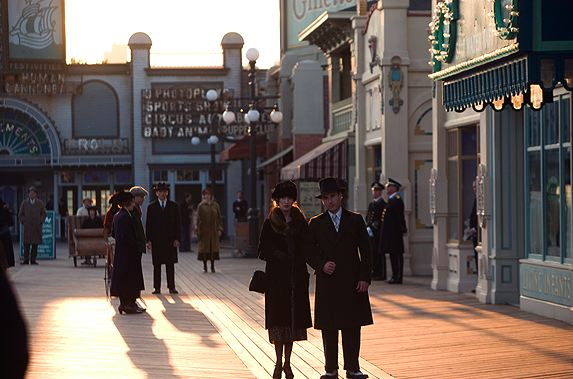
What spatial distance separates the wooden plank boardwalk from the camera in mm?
12133

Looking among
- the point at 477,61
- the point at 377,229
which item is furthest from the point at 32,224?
the point at 477,61

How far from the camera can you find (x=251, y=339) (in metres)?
15.1

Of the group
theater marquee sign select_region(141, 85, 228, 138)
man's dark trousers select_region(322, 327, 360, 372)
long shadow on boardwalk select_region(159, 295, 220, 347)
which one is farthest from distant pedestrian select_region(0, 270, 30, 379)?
theater marquee sign select_region(141, 85, 228, 138)

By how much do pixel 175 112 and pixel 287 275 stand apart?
47.6m

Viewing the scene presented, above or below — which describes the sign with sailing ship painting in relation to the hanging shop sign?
above

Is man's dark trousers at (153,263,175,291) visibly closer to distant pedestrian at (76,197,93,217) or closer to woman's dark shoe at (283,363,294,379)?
woman's dark shoe at (283,363,294,379)

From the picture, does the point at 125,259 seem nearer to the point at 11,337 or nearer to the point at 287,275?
the point at 287,275

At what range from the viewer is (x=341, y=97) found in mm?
34219

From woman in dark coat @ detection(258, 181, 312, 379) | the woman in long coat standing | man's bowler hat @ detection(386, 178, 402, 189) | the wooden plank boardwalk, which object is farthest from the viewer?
the woman in long coat standing

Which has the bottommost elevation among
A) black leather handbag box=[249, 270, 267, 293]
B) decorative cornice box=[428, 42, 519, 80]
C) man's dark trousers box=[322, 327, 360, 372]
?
man's dark trousers box=[322, 327, 360, 372]

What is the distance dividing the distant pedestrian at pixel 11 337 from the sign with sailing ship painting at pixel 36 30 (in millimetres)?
55829

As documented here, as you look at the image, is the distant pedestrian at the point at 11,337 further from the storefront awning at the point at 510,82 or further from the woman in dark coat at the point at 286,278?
the storefront awning at the point at 510,82

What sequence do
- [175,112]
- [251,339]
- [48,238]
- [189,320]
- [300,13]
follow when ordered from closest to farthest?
[251,339], [189,320], [48,238], [300,13], [175,112]

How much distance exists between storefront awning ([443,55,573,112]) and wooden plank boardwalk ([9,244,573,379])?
100 inches
